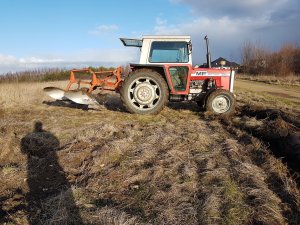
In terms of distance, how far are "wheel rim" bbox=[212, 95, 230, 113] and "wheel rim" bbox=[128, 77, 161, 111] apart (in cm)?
129

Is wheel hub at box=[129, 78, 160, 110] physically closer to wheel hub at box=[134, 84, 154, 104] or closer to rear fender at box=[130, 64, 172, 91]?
wheel hub at box=[134, 84, 154, 104]

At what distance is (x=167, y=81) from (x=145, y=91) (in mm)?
563

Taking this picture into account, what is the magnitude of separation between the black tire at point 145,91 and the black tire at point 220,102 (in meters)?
0.99

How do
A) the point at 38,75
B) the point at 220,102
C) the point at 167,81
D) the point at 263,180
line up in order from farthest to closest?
1. the point at 38,75
2. the point at 167,81
3. the point at 220,102
4. the point at 263,180

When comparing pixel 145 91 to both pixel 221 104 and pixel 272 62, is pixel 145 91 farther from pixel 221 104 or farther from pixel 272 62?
pixel 272 62

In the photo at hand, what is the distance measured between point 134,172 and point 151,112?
155 inches

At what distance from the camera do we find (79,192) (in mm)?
3730

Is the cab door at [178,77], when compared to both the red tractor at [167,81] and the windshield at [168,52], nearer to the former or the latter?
the red tractor at [167,81]

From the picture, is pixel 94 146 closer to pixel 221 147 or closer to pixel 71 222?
pixel 221 147

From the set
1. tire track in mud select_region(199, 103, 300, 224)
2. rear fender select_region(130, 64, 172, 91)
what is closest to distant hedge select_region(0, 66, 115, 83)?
rear fender select_region(130, 64, 172, 91)

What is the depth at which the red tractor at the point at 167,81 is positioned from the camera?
810 cm

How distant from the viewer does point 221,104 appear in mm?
8148

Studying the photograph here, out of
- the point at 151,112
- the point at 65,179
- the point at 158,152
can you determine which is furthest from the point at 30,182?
the point at 151,112

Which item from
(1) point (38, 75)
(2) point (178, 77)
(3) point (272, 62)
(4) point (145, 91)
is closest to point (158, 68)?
(2) point (178, 77)
